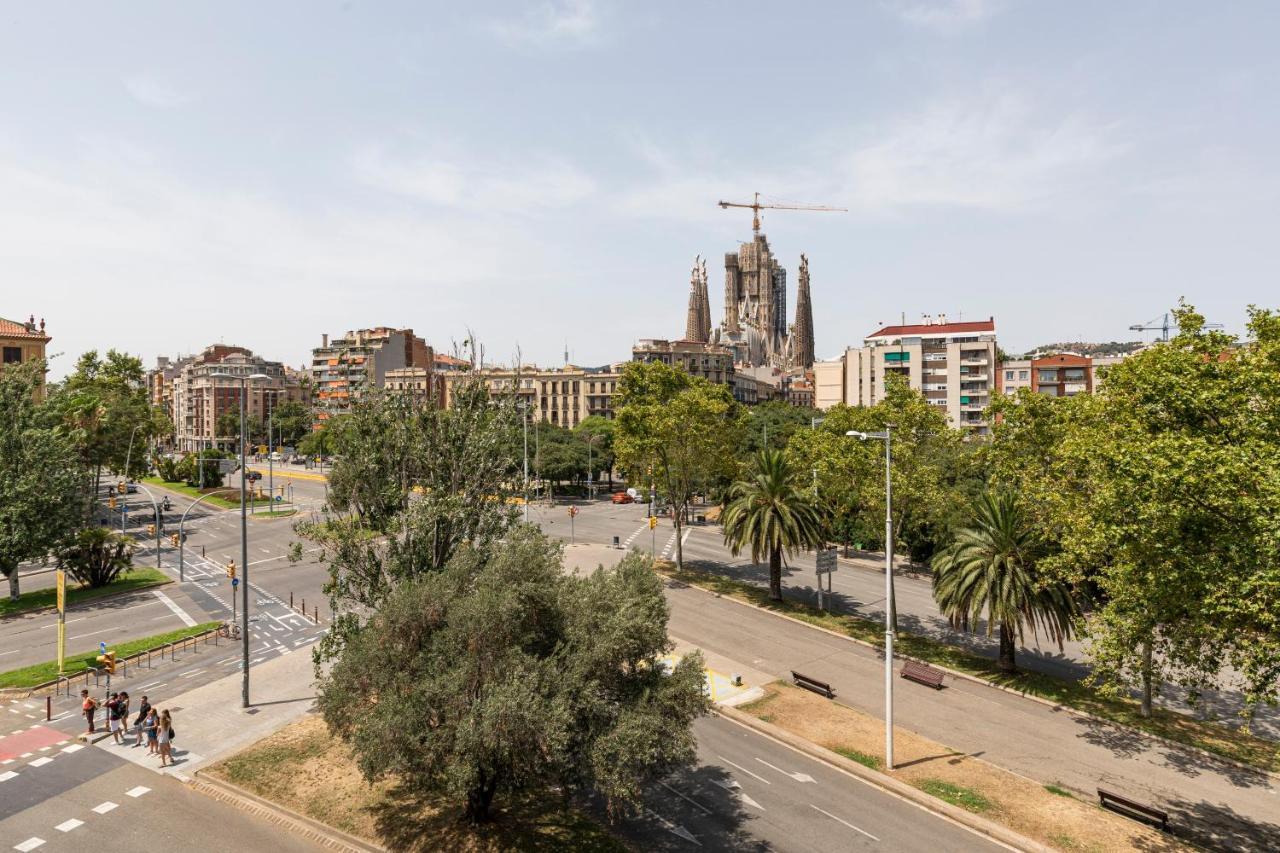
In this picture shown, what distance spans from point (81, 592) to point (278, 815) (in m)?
31.4

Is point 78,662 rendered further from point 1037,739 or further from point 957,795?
point 1037,739

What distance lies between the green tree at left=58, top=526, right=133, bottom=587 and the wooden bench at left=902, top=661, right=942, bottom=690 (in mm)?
43332

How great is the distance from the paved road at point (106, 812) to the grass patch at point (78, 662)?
632 cm

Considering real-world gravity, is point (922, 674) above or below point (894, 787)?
above

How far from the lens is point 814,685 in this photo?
87.9ft

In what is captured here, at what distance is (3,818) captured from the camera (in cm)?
1773

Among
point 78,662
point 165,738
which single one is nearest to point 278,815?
point 165,738

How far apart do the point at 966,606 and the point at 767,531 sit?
10573 mm

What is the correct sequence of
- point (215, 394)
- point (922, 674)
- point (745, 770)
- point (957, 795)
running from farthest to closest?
1. point (215, 394)
2. point (922, 674)
3. point (745, 770)
4. point (957, 795)

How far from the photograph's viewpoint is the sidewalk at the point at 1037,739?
62.4 ft

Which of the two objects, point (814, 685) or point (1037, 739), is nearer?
point (1037, 739)

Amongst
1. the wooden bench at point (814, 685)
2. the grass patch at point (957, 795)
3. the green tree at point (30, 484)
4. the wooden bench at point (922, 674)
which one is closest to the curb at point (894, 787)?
the grass patch at point (957, 795)

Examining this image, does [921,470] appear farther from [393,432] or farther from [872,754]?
[393,432]

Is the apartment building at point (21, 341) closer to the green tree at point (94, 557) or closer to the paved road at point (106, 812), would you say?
the green tree at point (94, 557)
